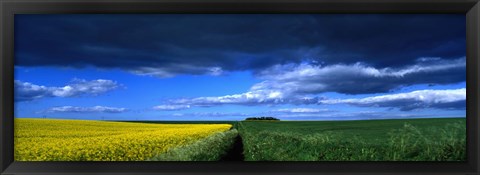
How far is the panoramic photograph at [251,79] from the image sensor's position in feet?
14.7

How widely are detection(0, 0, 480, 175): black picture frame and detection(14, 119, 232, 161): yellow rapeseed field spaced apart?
4.9 inches

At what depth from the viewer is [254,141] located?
501cm

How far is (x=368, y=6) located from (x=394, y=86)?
0.72 m

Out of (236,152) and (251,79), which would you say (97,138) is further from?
(251,79)

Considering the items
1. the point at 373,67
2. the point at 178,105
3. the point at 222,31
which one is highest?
the point at 222,31

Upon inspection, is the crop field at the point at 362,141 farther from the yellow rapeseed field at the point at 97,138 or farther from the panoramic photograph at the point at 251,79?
the yellow rapeseed field at the point at 97,138

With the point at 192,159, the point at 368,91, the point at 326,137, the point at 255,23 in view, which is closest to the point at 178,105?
the point at 192,159

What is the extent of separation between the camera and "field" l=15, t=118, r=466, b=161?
4500 mm

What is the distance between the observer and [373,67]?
4.55m

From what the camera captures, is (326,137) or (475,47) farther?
(326,137)

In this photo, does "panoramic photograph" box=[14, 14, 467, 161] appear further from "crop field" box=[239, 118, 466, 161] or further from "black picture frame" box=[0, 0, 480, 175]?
"black picture frame" box=[0, 0, 480, 175]

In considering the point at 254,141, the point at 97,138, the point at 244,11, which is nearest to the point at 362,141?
the point at 254,141

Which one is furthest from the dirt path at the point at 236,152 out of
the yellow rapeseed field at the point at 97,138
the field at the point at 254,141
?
the yellow rapeseed field at the point at 97,138

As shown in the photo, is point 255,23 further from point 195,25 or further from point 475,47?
point 475,47
